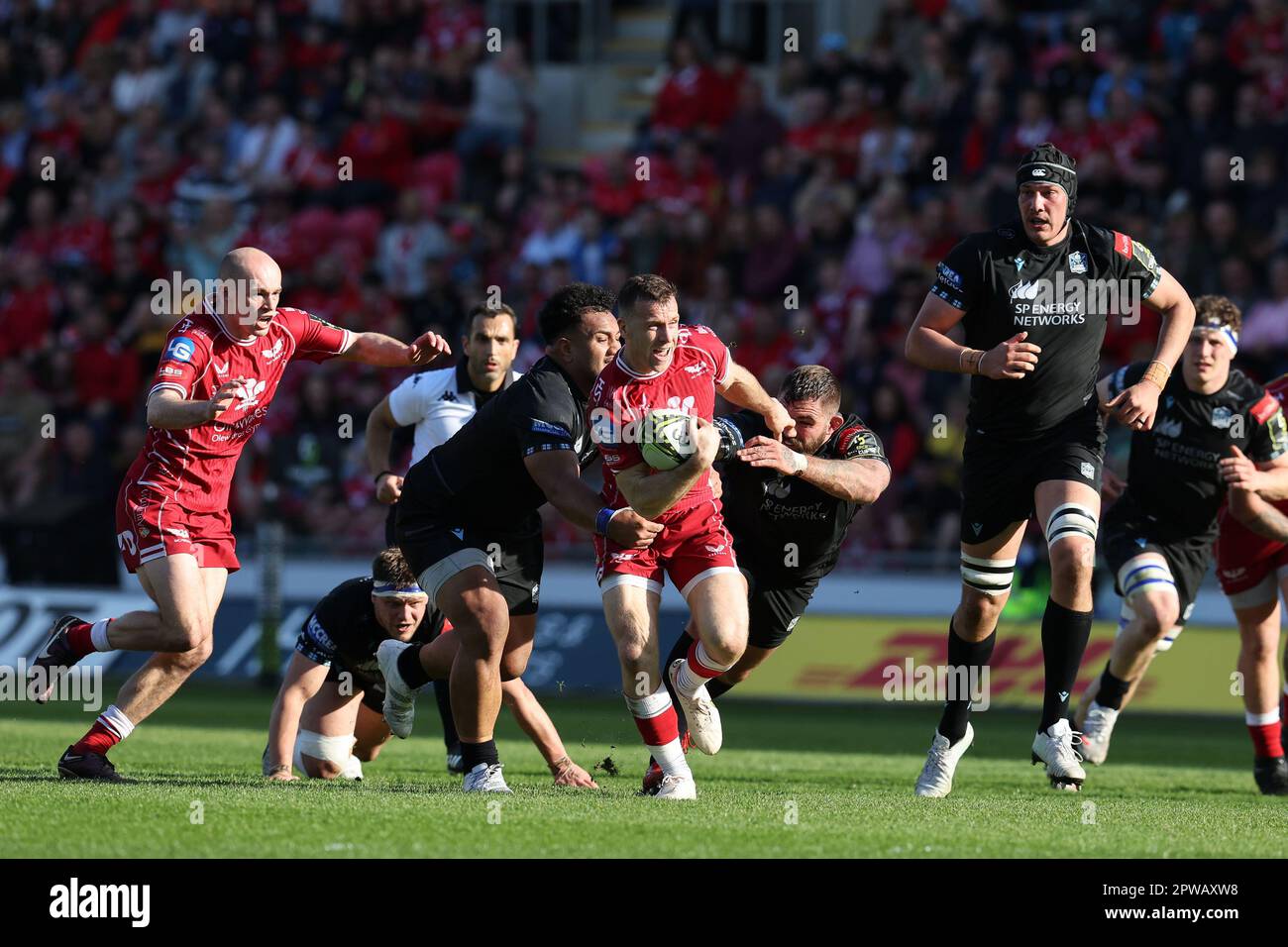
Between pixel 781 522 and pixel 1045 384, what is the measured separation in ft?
5.48

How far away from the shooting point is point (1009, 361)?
28.3ft

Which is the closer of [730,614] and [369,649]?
[730,614]

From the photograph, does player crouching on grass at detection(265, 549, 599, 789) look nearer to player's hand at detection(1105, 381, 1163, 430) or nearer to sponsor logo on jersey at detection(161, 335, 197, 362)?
sponsor logo on jersey at detection(161, 335, 197, 362)

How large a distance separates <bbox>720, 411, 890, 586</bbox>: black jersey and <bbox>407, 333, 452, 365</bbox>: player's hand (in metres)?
1.58

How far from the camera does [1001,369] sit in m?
8.63

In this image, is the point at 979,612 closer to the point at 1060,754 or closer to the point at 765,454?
the point at 1060,754

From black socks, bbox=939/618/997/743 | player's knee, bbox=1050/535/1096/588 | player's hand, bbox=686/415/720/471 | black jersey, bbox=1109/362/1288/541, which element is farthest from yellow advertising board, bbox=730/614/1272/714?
player's hand, bbox=686/415/720/471

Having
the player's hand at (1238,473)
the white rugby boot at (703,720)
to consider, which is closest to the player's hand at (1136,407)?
the player's hand at (1238,473)

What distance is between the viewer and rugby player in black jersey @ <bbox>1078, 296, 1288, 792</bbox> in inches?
416

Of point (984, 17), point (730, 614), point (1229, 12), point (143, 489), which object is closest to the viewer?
point (730, 614)
